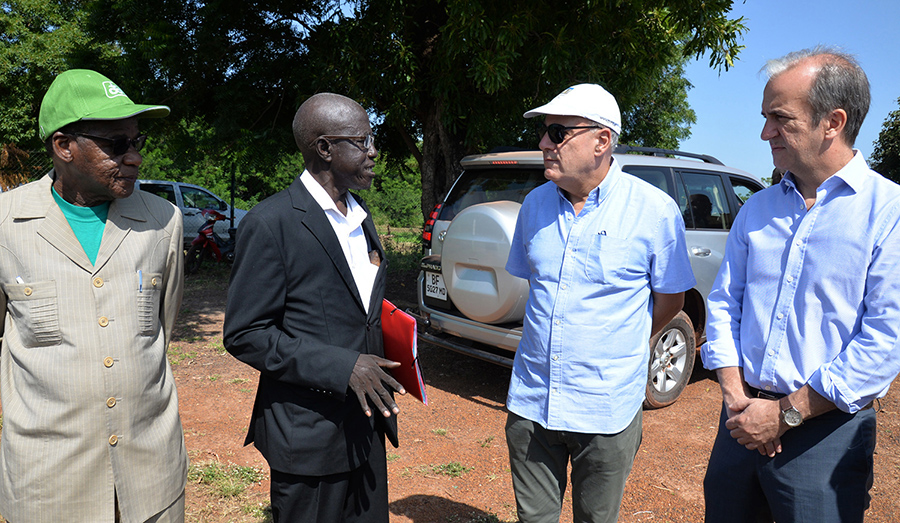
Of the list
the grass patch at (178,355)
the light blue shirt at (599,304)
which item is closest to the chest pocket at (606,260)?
the light blue shirt at (599,304)

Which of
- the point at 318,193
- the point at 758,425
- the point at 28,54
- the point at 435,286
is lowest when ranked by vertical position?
the point at 435,286

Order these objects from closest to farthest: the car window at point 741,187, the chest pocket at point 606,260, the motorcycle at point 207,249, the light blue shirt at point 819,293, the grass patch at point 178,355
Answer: the light blue shirt at point 819,293
the chest pocket at point 606,260
the car window at point 741,187
the grass patch at point 178,355
the motorcycle at point 207,249

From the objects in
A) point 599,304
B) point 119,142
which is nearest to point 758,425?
point 599,304

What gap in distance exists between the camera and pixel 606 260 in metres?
2.30

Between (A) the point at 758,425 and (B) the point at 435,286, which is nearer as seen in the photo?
(A) the point at 758,425

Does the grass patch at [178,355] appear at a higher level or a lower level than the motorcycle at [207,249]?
lower

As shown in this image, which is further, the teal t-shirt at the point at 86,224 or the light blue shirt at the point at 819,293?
the teal t-shirt at the point at 86,224

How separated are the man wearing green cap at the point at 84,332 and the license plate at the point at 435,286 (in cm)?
329

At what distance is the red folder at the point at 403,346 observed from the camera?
2.08m

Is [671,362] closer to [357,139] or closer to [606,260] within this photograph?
[606,260]

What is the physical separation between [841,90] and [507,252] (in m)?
2.67

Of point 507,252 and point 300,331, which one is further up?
point 507,252

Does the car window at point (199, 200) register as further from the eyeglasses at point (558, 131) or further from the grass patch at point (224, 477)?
the eyeglasses at point (558, 131)

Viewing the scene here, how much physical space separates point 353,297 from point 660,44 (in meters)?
7.21
